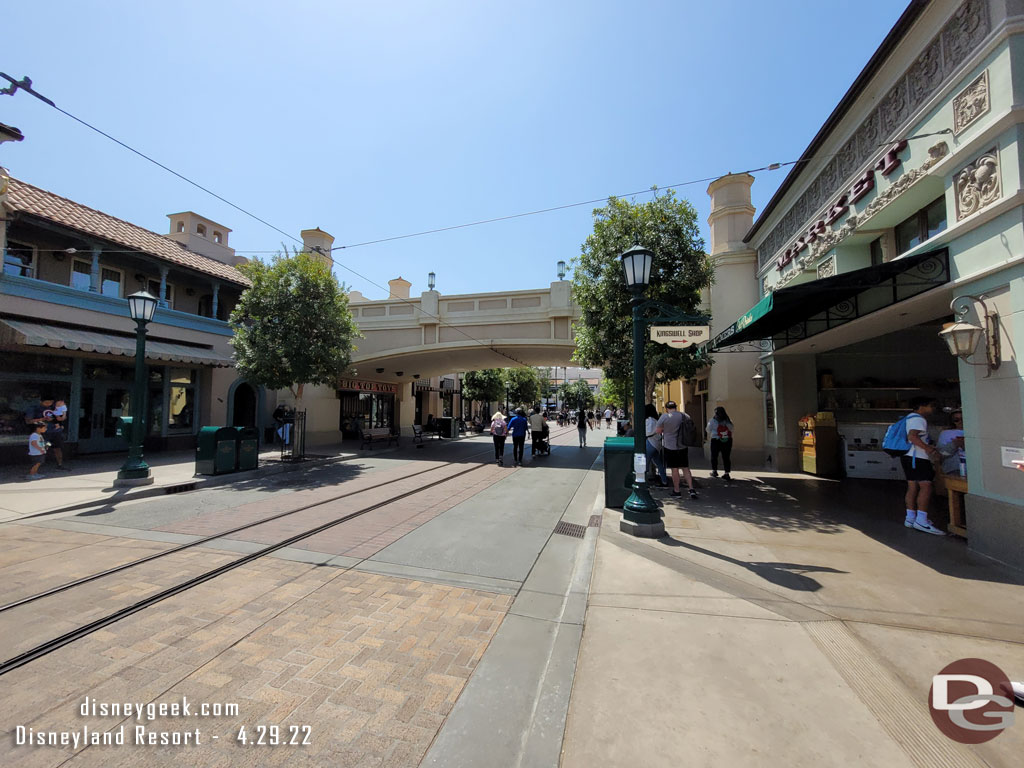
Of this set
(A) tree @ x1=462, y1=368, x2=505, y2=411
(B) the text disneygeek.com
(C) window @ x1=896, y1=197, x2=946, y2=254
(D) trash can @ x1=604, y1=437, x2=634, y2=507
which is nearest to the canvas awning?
(B) the text disneygeek.com

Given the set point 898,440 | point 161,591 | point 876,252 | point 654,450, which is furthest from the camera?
point 654,450

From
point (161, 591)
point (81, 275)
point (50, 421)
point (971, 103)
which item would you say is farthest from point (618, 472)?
point (81, 275)

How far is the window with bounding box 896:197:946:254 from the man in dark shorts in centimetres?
1786

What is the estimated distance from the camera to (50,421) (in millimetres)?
11383

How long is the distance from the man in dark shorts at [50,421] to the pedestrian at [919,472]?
17027 millimetres

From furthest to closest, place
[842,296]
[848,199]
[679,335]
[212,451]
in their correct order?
[212,451] < [848,199] < [842,296] < [679,335]

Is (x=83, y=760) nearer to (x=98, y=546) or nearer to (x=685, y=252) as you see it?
(x=98, y=546)

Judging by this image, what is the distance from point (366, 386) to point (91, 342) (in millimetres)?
12250

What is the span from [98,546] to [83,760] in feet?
14.7

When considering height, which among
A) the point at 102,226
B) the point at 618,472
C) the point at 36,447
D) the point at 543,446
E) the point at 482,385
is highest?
the point at 102,226

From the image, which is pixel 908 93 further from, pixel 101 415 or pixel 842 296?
pixel 101 415

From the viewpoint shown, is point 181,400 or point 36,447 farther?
point 181,400

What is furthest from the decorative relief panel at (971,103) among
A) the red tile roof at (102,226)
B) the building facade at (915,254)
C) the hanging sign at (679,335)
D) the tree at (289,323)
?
the red tile roof at (102,226)

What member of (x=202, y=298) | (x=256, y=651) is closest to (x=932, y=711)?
(x=256, y=651)
